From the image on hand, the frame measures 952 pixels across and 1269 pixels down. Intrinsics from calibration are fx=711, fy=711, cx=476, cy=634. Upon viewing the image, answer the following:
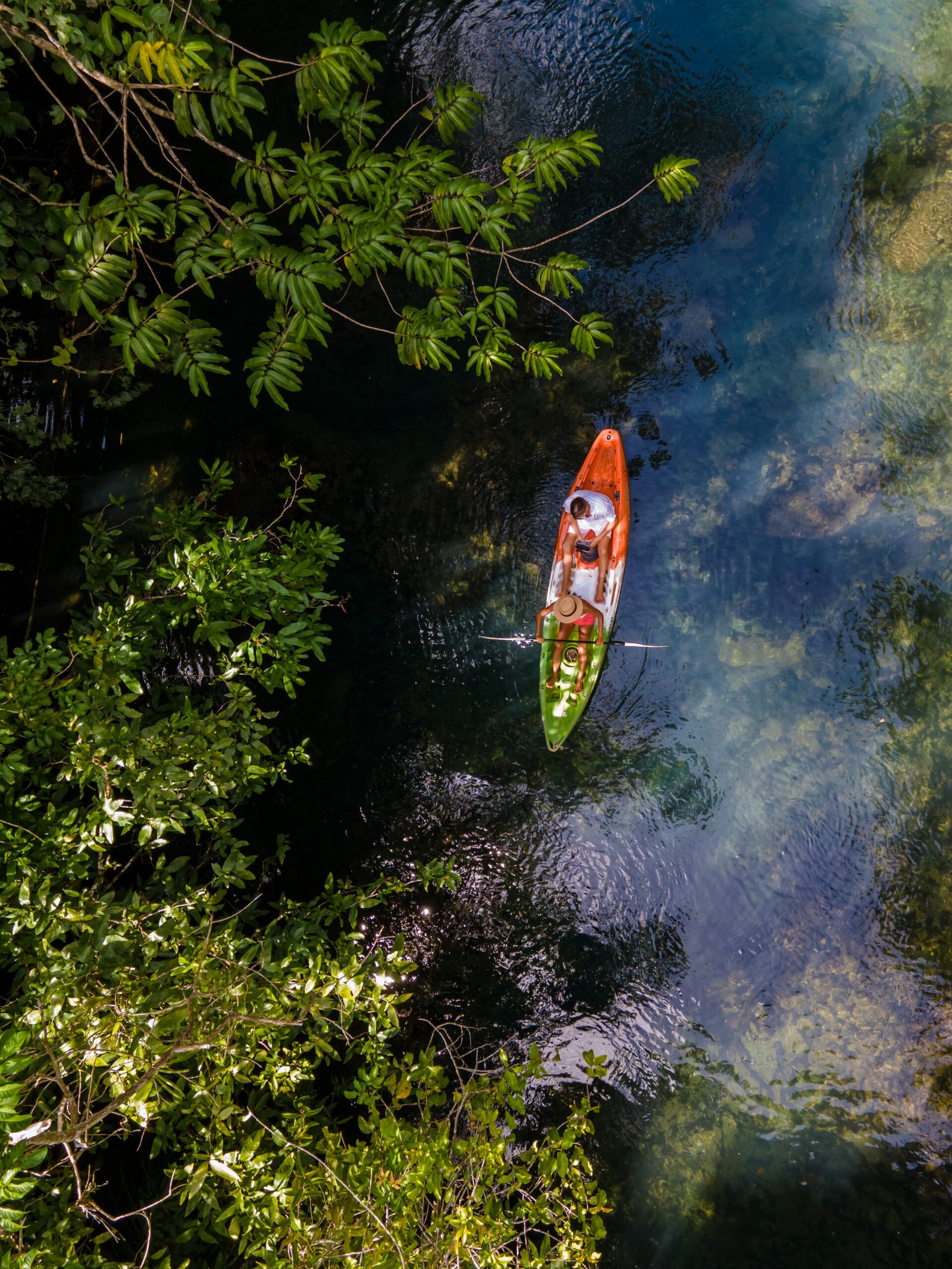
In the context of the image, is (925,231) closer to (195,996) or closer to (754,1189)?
(195,996)

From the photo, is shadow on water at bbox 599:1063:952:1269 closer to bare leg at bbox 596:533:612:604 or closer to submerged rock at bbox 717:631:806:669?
submerged rock at bbox 717:631:806:669

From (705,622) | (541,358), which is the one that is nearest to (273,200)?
(541,358)

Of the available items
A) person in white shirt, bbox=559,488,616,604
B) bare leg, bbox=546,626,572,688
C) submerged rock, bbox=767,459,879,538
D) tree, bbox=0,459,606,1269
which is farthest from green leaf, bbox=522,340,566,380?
submerged rock, bbox=767,459,879,538

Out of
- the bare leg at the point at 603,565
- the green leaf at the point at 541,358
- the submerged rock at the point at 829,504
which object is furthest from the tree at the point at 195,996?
the submerged rock at the point at 829,504

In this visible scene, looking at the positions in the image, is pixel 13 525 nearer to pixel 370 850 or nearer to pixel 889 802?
pixel 370 850

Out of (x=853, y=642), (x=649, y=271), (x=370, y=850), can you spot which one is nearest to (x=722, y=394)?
(x=649, y=271)

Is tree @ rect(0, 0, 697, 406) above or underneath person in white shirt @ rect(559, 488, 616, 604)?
above
